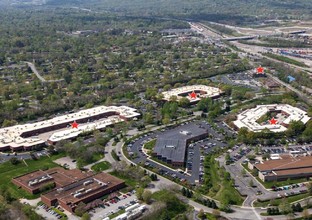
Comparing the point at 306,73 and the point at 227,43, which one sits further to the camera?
the point at 227,43

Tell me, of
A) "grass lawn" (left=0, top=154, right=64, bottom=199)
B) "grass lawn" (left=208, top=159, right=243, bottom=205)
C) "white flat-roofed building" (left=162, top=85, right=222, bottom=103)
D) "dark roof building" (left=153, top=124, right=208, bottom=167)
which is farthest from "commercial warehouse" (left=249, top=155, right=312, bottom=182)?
"white flat-roofed building" (left=162, top=85, right=222, bottom=103)

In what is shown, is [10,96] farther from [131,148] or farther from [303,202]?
[303,202]

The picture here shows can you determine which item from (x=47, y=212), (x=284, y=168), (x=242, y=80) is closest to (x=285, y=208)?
(x=284, y=168)

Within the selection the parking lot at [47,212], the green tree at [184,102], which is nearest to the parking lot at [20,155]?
the parking lot at [47,212]

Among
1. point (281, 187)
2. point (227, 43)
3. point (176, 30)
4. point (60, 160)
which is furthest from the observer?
point (176, 30)

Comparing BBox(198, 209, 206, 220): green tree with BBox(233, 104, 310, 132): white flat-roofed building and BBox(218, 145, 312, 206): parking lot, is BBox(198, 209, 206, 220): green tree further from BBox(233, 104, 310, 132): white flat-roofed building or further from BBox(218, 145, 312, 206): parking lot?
BBox(233, 104, 310, 132): white flat-roofed building

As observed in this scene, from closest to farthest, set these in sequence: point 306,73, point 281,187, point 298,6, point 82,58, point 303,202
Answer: point 303,202, point 281,187, point 306,73, point 82,58, point 298,6

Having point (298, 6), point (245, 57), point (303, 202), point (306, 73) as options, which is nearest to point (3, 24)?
point (245, 57)
